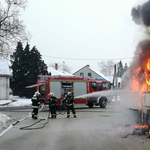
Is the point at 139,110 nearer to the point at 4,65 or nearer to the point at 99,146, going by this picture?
the point at 99,146

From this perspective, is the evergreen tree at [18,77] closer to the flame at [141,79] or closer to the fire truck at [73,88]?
the fire truck at [73,88]

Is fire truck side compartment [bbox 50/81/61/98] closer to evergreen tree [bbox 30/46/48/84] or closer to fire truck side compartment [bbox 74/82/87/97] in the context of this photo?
fire truck side compartment [bbox 74/82/87/97]

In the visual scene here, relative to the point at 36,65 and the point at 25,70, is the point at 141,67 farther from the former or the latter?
the point at 25,70

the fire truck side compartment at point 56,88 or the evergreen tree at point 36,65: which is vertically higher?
the evergreen tree at point 36,65

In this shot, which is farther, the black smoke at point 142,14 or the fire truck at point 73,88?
the fire truck at point 73,88

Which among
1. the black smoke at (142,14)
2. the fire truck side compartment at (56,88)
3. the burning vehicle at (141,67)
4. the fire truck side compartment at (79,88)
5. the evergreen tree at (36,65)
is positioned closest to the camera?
the burning vehicle at (141,67)

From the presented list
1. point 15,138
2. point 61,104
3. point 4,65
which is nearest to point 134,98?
point 15,138

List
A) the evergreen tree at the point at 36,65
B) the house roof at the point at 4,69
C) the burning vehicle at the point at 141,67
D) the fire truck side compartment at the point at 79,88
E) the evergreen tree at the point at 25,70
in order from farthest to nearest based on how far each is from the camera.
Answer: the evergreen tree at the point at 36,65, the evergreen tree at the point at 25,70, the house roof at the point at 4,69, the fire truck side compartment at the point at 79,88, the burning vehicle at the point at 141,67

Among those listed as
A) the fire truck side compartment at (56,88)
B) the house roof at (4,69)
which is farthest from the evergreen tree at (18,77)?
the fire truck side compartment at (56,88)

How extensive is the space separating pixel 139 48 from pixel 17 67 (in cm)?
2849

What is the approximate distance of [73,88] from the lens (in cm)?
1956

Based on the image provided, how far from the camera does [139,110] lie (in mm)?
8477

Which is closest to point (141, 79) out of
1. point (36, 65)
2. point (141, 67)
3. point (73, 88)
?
point (141, 67)

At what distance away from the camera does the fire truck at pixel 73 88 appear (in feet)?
60.4
